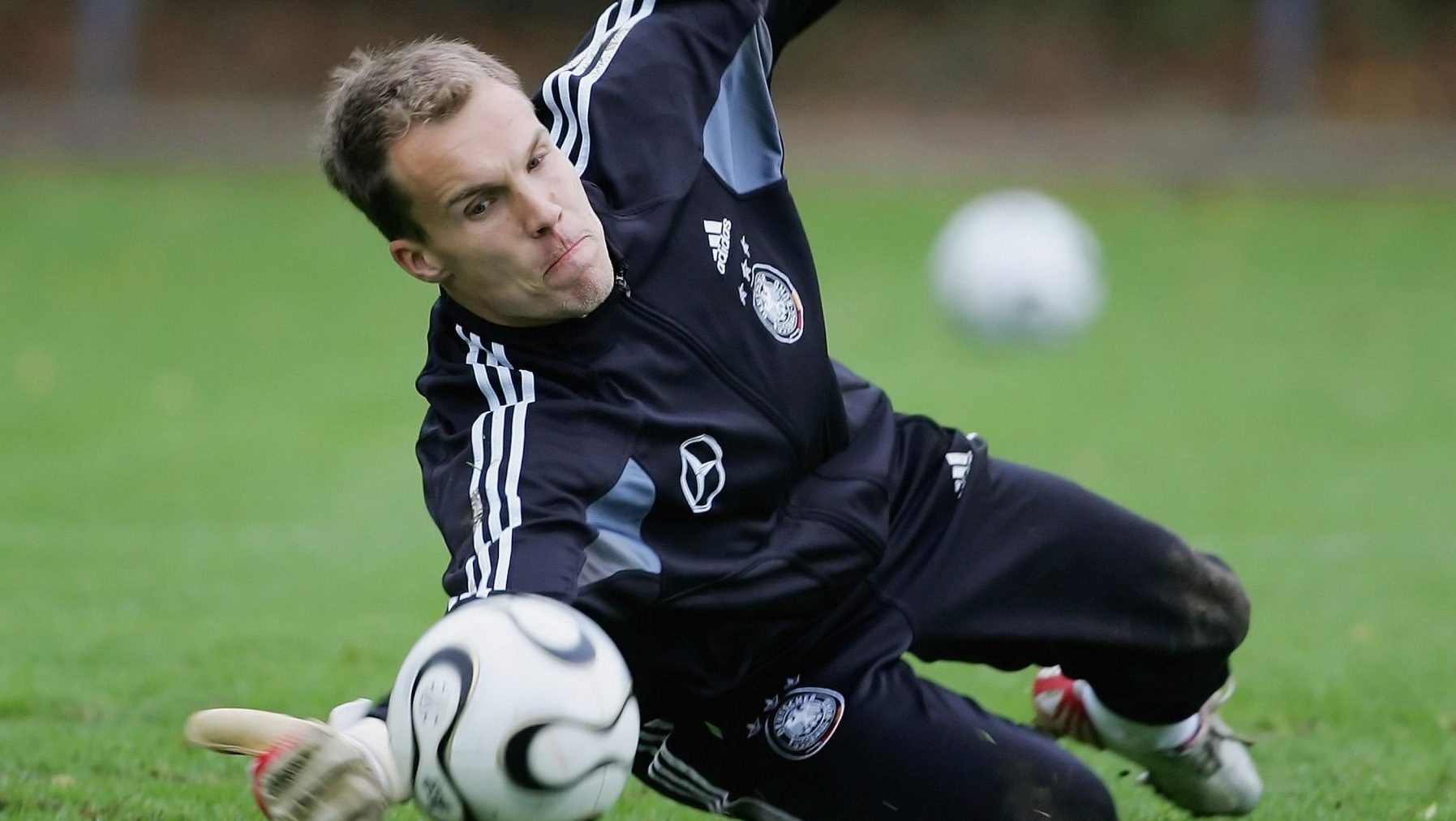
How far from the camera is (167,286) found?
568 inches

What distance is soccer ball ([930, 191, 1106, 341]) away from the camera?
40.0 ft

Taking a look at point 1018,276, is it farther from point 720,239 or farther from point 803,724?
point 803,724

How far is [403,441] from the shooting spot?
10055 millimetres

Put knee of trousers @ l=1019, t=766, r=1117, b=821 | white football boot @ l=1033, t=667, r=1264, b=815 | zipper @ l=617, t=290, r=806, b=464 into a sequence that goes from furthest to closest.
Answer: white football boot @ l=1033, t=667, r=1264, b=815, knee of trousers @ l=1019, t=766, r=1117, b=821, zipper @ l=617, t=290, r=806, b=464

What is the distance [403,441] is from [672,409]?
22.3 ft

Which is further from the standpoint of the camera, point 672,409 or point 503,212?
point 672,409

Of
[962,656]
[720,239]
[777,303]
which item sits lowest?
[962,656]

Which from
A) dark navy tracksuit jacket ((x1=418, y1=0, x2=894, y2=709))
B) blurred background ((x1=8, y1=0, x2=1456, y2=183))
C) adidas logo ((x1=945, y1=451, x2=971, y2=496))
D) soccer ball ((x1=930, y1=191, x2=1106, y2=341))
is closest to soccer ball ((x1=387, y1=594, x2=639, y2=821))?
dark navy tracksuit jacket ((x1=418, y1=0, x2=894, y2=709))

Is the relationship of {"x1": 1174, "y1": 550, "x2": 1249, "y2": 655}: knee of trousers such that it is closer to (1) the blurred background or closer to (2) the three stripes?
(2) the three stripes

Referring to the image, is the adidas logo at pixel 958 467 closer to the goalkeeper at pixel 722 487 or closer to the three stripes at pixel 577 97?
the goalkeeper at pixel 722 487

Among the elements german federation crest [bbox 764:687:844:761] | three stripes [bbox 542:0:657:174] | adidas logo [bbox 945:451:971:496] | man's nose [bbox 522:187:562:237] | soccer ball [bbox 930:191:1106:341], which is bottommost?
soccer ball [bbox 930:191:1106:341]

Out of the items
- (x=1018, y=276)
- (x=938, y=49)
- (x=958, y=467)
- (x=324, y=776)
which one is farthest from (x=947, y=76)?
(x=324, y=776)

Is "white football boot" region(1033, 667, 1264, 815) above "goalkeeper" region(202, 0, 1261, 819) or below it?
below

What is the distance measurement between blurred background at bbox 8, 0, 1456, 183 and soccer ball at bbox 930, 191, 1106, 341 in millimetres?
5924
